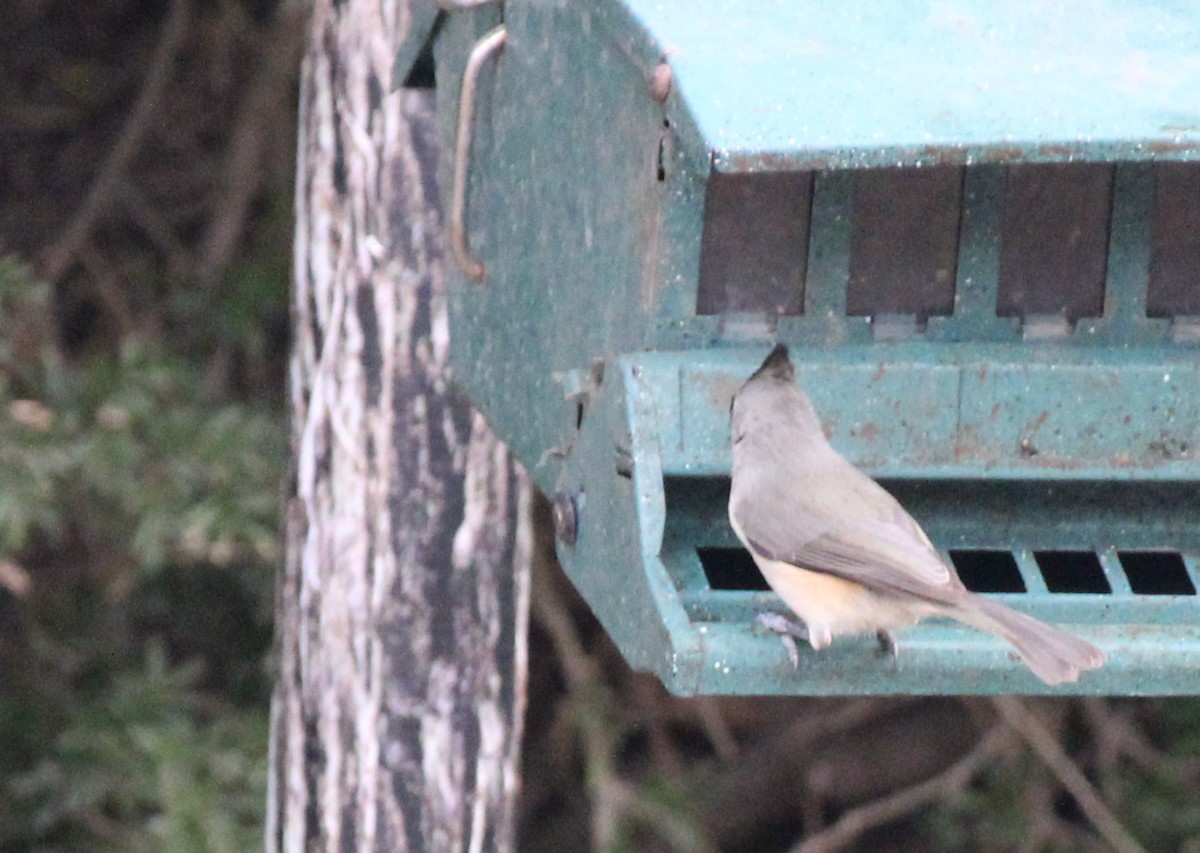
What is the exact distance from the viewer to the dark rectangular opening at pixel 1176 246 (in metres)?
2.89

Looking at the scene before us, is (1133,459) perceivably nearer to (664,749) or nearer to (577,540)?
(577,540)

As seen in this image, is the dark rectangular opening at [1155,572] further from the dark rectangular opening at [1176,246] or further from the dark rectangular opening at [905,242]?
the dark rectangular opening at [905,242]

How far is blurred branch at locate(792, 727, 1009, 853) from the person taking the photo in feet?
18.4

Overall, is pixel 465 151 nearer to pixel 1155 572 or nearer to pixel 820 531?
pixel 820 531

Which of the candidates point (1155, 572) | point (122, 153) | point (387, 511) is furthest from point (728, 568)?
point (122, 153)

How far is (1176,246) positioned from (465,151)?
3.57ft

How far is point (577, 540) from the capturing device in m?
2.95

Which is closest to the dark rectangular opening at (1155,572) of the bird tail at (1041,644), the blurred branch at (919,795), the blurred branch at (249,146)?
the bird tail at (1041,644)

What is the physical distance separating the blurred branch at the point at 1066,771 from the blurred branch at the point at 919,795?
14 cm

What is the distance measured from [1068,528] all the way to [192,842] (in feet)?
7.70

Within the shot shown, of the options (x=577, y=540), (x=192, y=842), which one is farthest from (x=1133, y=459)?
(x=192, y=842)

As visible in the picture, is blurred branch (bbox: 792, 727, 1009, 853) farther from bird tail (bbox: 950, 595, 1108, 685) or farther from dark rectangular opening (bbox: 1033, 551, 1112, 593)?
bird tail (bbox: 950, 595, 1108, 685)

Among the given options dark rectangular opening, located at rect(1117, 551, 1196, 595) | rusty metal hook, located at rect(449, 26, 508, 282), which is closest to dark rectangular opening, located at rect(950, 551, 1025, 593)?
dark rectangular opening, located at rect(1117, 551, 1196, 595)

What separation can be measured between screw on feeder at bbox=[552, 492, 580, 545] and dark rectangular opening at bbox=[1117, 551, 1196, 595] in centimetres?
76
